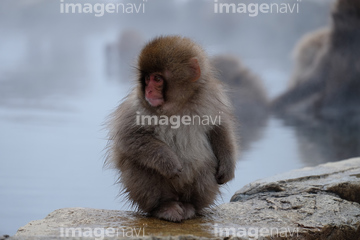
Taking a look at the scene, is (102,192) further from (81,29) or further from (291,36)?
(291,36)

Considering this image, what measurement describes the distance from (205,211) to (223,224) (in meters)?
0.37

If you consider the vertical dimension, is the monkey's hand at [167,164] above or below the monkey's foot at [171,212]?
above

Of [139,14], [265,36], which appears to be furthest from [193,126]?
[265,36]

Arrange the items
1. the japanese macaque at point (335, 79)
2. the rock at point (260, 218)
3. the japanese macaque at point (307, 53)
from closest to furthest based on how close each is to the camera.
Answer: the rock at point (260, 218)
the japanese macaque at point (335, 79)
the japanese macaque at point (307, 53)

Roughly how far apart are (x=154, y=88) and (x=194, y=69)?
31cm

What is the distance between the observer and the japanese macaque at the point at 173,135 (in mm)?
3320

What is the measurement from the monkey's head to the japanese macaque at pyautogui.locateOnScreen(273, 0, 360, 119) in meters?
4.59

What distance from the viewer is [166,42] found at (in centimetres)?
334

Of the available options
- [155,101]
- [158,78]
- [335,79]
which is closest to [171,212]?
[155,101]

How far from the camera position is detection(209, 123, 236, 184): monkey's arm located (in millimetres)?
3604
